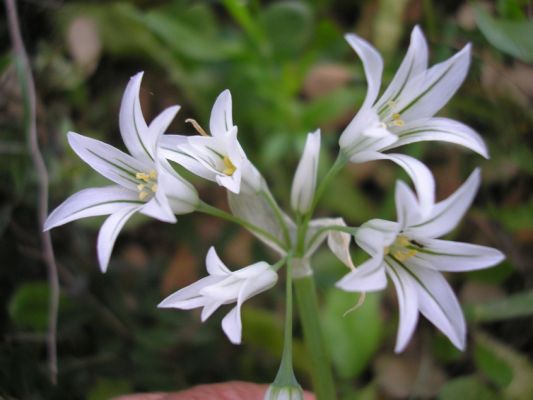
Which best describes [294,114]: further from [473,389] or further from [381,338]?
[473,389]

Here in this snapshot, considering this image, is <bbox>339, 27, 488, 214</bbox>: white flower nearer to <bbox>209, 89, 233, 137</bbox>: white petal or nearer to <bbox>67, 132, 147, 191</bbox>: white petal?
<bbox>209, 89, 233, 137</bbox>: white petal

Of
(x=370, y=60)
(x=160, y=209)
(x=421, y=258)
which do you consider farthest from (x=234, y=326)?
(x=370, y=60)

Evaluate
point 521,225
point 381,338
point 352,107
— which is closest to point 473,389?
point 381,338

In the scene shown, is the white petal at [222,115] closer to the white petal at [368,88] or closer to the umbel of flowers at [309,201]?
the umbel of flowers at [309,201]

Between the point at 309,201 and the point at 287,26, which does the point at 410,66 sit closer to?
the point at 309,201

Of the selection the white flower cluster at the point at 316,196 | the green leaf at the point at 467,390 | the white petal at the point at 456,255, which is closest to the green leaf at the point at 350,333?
the green leaf at the point at 467,390

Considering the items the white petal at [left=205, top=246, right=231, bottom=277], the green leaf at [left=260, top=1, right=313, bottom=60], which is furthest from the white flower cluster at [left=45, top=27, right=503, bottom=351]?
the green leaf at [left=260, top=1, right=313, bottom=60]
